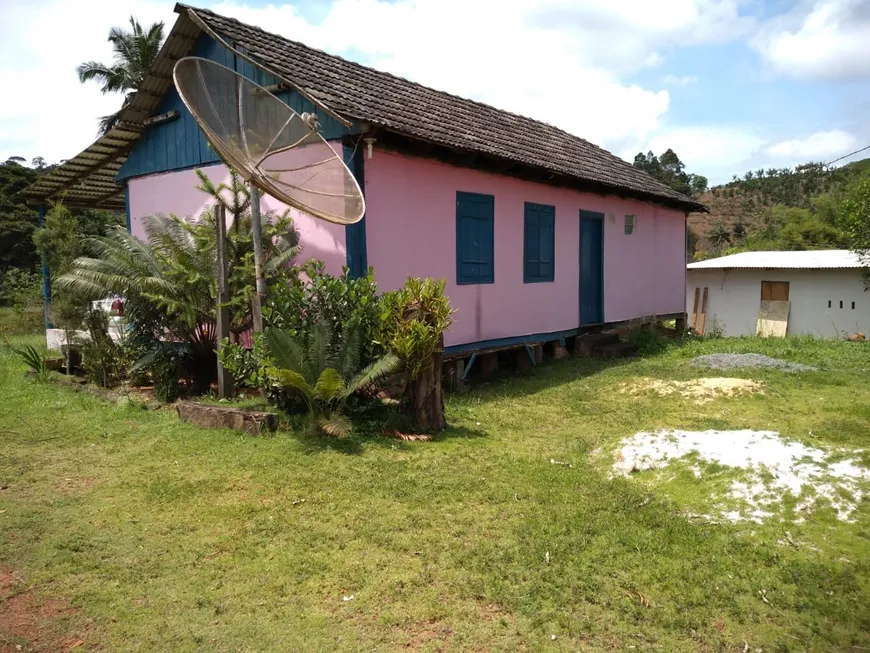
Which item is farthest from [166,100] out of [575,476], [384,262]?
[575,476]

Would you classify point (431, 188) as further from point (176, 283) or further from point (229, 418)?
point (229, 418)

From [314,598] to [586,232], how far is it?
35.0ft

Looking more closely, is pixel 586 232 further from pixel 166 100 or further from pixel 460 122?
pixel 166 100

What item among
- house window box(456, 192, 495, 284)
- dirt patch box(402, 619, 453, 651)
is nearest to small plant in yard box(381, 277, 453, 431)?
house window box(456, 192, 495, 284)

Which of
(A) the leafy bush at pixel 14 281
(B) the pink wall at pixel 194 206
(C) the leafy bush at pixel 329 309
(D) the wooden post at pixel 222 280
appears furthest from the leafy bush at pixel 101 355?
(A) the leafy bush at pixel 14 281

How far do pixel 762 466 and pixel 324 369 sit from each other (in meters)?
4.10

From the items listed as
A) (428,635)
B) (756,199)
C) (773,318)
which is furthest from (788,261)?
(756,199)

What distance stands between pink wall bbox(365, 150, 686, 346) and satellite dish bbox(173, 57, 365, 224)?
1002 mm

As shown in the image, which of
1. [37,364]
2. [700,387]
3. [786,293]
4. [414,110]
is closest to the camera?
[700,387]

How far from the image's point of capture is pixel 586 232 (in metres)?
13.0

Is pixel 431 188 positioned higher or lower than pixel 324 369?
higher

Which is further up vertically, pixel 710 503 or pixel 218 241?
pixel 218 241

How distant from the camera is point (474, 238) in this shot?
398 inches

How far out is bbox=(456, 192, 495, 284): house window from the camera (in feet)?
32.1
